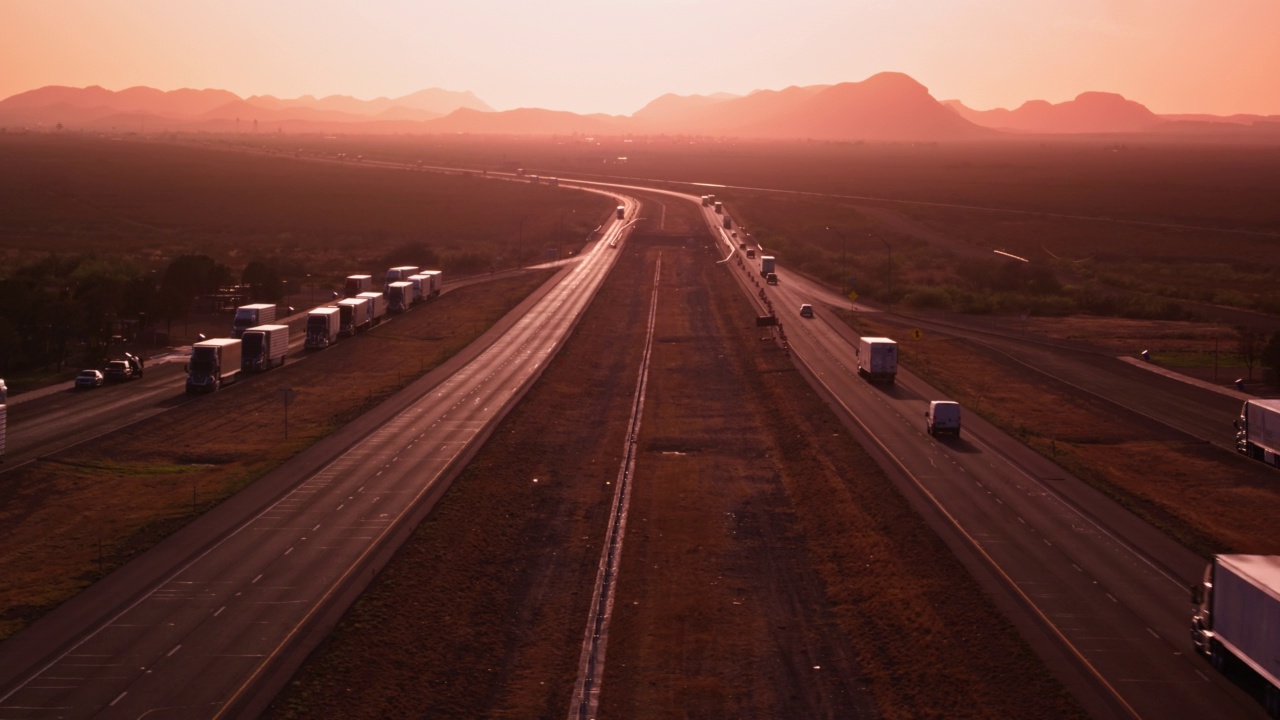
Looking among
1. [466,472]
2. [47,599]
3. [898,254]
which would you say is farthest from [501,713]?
[898,254]

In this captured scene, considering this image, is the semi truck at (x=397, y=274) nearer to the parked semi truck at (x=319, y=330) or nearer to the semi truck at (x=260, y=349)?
the parked semi truck at (x=319, y=330)

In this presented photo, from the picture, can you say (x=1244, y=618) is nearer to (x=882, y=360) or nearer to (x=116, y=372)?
(x=882, y=360)

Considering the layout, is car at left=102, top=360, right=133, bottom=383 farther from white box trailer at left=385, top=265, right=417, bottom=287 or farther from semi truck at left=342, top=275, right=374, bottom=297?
white box trailer at left=385, top=265, right=417, bottom=287

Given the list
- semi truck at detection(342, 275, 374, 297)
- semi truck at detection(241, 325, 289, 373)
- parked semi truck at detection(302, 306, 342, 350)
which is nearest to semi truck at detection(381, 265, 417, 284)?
semi truck at detection(342, 275, 374, 297)

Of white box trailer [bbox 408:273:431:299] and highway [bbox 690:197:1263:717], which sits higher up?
white box trailer [bbox 408:273:431:299]

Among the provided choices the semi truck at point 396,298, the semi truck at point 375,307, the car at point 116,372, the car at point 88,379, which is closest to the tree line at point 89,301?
the car at point 116,372

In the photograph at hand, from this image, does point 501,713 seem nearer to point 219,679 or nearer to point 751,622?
point 219,679

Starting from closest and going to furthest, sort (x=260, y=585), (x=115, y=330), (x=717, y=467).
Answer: (x=260, y=585) < (x=717, y=467) < (x=115, y=330)
